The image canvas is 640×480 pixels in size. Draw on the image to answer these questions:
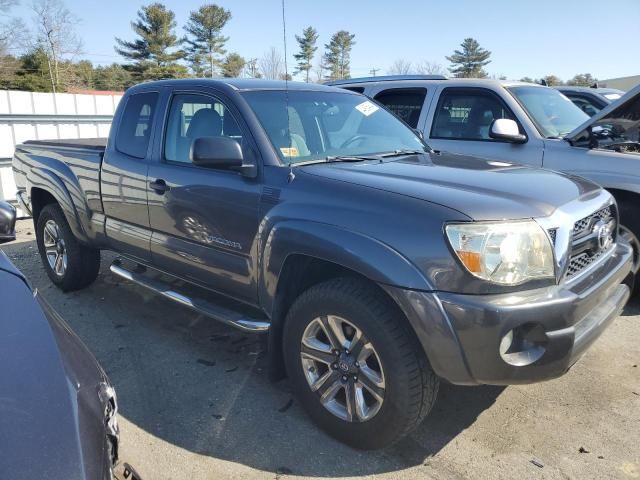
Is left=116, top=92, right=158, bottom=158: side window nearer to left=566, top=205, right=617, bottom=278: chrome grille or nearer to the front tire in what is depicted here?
the front tire

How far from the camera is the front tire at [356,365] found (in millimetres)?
2406

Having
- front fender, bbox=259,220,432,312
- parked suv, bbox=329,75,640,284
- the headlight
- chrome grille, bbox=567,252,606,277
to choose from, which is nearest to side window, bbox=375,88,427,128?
parked suv, bbox=329,75,640,284

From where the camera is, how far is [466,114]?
18.3ft

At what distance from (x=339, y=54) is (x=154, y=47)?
17.2 m

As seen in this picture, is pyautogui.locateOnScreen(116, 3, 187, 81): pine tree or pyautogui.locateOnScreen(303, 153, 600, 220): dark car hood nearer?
pyautogui.locateOnScreen(303, 153, 600, 220): dark car hood

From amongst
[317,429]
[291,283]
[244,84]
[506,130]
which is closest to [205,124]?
[244,84]

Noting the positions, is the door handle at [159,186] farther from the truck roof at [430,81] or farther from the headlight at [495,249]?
the truck roof at [430,81]

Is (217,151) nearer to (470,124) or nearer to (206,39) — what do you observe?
(470,124)

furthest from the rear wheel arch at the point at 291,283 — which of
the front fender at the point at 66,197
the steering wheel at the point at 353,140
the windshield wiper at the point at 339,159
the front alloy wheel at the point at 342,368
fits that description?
the front fender at the point at 66,197

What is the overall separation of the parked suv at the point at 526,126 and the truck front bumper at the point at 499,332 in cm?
225

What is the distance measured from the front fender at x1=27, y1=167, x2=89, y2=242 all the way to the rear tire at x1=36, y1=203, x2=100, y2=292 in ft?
0.56

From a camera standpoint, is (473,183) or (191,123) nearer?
(473,183)

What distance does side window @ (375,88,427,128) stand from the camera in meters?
5.90

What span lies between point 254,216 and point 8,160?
24.1ft
